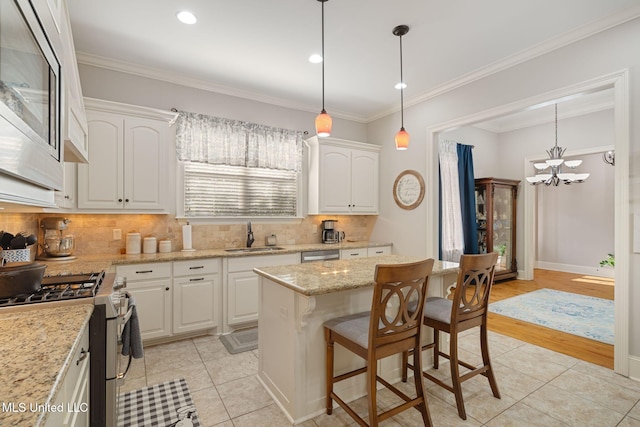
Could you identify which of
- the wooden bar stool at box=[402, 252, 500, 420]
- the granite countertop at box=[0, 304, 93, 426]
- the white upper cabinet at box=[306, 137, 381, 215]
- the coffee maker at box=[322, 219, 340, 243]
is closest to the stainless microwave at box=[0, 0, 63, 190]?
the granite countertop at box=[0, 304, 93, 426]

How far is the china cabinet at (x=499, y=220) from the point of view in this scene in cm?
588

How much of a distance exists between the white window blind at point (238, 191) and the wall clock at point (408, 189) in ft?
5.03

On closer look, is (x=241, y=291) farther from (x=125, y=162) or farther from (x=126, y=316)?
(x=125, y=162)

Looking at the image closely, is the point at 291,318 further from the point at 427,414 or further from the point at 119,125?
the point at 119,125

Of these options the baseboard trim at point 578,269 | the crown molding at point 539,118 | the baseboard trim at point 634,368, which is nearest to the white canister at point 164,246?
the baseboard trim at point 634,368

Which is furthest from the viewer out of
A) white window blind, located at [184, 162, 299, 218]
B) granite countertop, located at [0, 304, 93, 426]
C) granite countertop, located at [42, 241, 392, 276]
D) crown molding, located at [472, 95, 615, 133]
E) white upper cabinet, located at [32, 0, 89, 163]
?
crown molding, located at [472, 95, 615, 133]

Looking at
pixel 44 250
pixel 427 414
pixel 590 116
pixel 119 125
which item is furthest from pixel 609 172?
pixel 44 250

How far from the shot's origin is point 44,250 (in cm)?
292

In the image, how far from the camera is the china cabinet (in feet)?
19.3

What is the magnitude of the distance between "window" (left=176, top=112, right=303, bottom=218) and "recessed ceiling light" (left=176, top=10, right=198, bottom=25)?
1.25 meters

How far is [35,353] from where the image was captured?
3.23ft

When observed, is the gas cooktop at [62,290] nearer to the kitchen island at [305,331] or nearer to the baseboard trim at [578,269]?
the kitchen island at [305,331]

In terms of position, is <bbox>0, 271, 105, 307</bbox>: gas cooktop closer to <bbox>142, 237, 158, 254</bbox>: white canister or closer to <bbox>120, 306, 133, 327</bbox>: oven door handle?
<bbox>120, 306, 133, 327</bbox>: oven door handle

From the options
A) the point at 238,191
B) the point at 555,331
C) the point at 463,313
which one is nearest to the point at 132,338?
the point at 463,313
